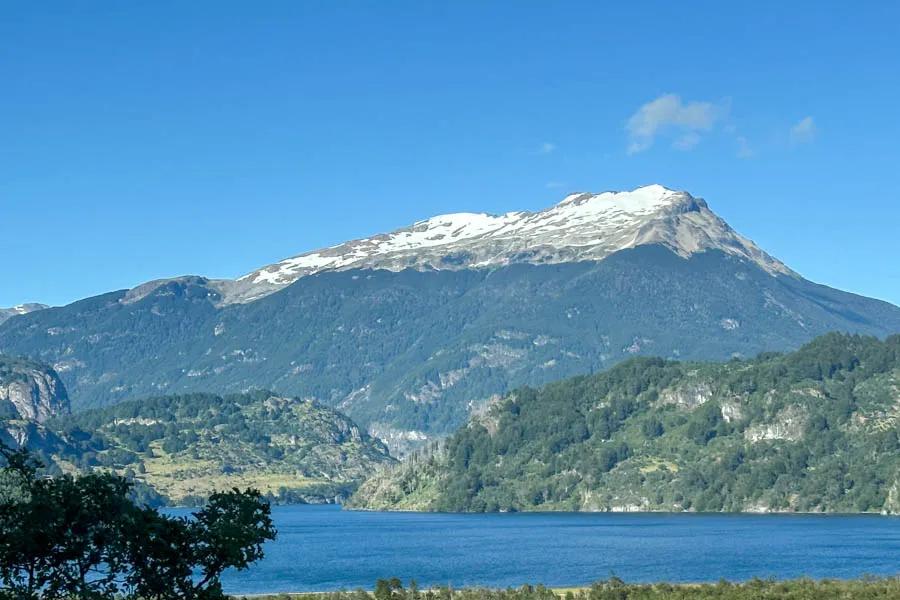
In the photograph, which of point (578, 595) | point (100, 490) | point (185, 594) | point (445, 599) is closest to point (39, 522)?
point (100, 490)

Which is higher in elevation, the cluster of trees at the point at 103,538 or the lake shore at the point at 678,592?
the cluster of trees at the point at 103,538

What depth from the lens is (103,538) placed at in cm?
7569

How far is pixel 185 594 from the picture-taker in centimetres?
7900

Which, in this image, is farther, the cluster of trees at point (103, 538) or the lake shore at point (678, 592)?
the lake shore at point (678, 592)

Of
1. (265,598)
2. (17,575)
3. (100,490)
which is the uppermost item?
(100,490)

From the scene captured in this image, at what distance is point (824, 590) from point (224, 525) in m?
87.4

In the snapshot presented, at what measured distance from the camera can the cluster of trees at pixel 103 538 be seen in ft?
243

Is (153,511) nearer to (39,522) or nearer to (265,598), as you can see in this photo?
(39,522)

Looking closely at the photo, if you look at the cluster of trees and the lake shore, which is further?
the lake shore

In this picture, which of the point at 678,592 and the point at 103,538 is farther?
the point at 678,592

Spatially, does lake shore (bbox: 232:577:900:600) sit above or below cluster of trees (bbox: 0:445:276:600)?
below

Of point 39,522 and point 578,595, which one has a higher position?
point 39,522

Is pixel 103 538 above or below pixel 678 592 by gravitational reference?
above

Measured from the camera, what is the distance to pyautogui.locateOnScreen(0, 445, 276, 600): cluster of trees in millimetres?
74125
